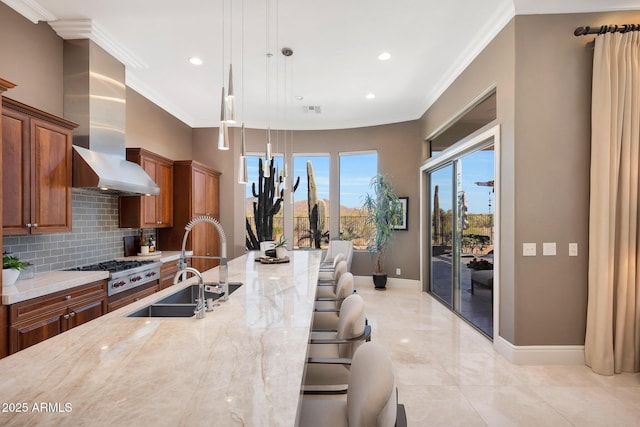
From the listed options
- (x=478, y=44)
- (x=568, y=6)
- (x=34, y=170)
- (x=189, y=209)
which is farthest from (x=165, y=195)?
(x=568, y=6)

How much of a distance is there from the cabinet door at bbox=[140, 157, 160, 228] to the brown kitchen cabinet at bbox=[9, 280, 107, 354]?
1454 mm

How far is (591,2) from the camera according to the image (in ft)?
9.18

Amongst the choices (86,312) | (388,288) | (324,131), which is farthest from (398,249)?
(86,312)

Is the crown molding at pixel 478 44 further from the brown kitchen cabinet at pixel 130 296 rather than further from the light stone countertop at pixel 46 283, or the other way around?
the brown kitchen cabinet at pixel 130 296

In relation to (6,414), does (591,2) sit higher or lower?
higher

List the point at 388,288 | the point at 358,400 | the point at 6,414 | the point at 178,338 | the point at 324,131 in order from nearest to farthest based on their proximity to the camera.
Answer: the point at 6,414 < the point at 358,400 < the point at 178,338 < the point at 388,288 < the point at 324,131

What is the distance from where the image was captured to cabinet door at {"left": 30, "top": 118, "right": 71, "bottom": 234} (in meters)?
2.60

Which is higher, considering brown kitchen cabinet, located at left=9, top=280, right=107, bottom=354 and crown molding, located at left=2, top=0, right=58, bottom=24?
crown molding, located at left=2, top=0, right=58, bottom=24

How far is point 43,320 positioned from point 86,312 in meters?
0.40

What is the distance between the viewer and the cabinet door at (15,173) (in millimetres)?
2352

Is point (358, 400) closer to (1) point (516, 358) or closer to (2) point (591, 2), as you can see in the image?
(1) point (516, 358)

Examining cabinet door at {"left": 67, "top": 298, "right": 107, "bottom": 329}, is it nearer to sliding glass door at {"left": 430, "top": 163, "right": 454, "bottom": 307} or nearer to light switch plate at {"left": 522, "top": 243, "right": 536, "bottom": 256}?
light switch plate at {"left": 522, "top": 243, "right": 536, "bottom": 256}

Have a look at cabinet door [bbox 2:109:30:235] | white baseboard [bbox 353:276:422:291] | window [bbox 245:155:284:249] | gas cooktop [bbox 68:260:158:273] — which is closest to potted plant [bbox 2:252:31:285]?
cabinet door [bbox 2:109:30:235]

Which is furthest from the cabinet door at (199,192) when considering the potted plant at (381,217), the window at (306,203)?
the potted plant at (381,217)
